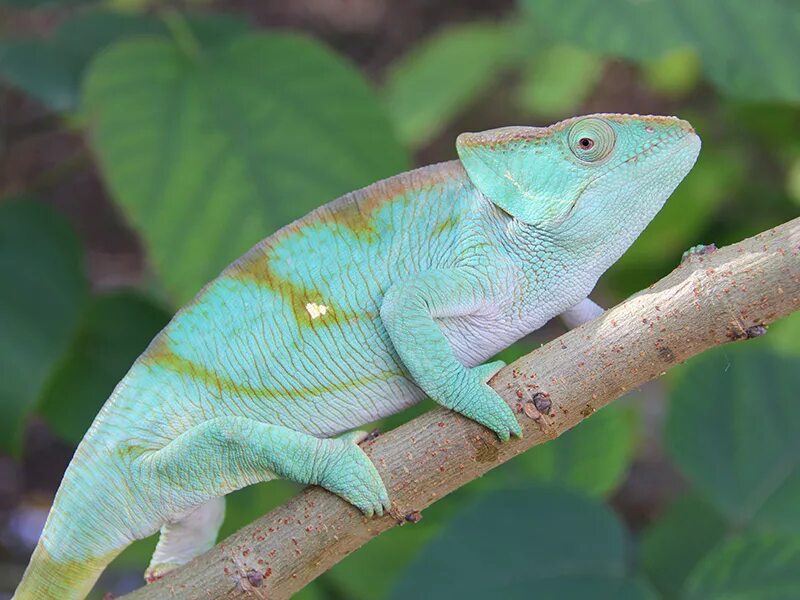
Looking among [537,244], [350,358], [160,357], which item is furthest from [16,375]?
[537,244]

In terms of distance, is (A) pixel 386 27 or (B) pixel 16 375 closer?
(B) pixel 16 375

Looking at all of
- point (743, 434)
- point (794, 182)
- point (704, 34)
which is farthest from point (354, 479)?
point (794, 182)

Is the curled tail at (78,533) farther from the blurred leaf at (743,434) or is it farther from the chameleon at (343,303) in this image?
the blurred leaf at (743,434)

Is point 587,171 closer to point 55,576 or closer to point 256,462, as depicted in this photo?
point 256,462

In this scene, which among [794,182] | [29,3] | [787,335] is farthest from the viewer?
[794,182]

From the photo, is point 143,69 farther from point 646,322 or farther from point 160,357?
point 646,322

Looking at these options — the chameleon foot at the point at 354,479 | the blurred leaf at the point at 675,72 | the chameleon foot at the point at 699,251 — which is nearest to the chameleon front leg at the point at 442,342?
the chameleon foot at the point at 354,479
